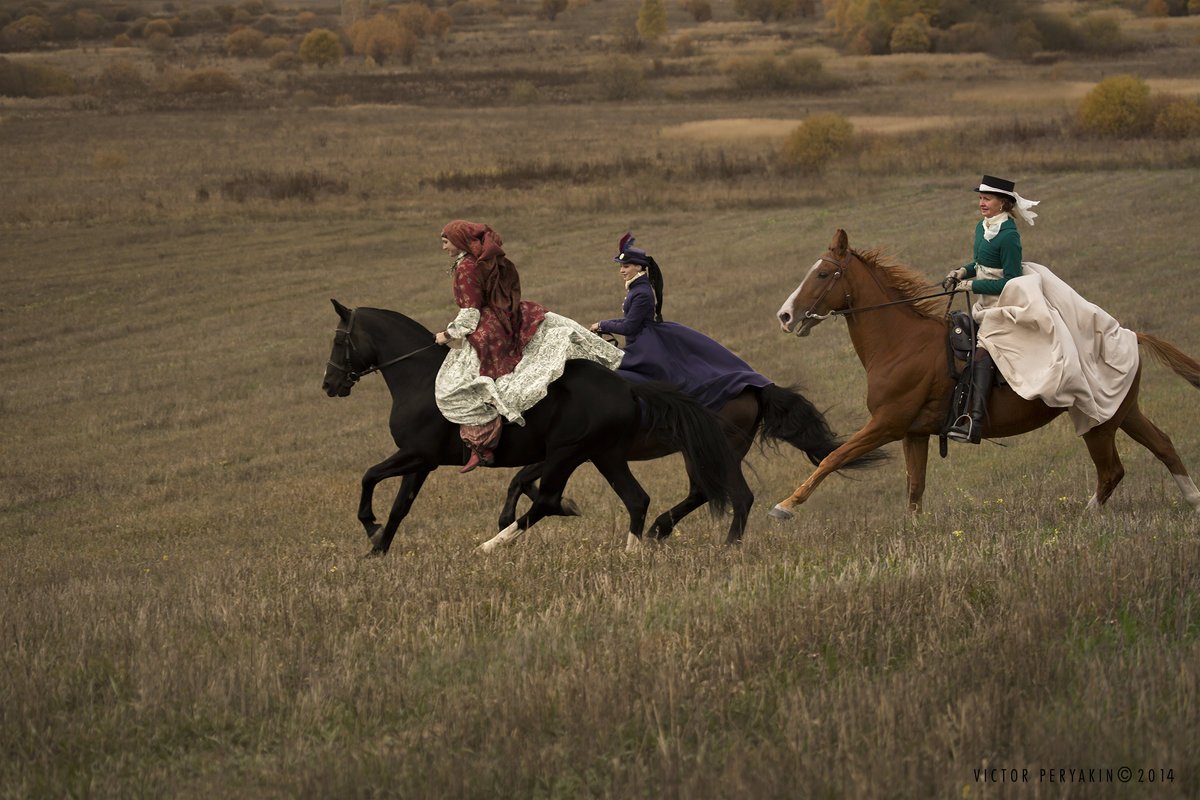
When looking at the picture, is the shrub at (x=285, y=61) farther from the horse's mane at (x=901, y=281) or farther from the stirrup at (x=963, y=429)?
the stirrup at (x=963, y=429)

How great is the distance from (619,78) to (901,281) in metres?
70.6

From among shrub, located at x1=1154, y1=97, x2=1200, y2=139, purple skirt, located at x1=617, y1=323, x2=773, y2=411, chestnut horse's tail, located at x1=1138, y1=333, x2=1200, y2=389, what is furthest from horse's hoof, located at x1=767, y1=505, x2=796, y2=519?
shrub, located at x1=1154, y1=97, x2=1200, y2=139

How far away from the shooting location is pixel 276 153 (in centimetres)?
4828

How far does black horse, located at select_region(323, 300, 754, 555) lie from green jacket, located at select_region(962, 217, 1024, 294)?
216 centimetres

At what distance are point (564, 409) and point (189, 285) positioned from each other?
22.3 m

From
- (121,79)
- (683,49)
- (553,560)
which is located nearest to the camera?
(553,560)

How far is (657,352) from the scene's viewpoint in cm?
857

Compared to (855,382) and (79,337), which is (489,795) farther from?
(79,337)

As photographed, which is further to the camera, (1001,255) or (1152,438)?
(1152,438)

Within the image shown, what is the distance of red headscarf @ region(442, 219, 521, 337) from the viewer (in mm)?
7637

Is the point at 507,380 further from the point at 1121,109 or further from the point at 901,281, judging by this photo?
the point at 1121,109

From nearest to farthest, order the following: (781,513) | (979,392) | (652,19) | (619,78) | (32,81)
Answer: (781,513)
(979,392)
(32,81)
(619,78)
(652,19)

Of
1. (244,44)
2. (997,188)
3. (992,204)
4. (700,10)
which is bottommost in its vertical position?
(992,204)

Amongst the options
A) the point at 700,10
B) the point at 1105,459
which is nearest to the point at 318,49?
the point at 700,10
